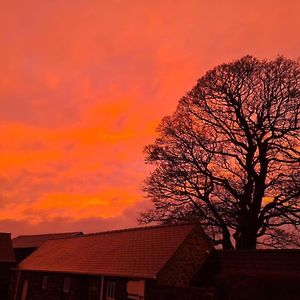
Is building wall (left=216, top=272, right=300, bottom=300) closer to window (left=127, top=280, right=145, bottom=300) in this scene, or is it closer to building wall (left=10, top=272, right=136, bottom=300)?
window (left=127, top=280, right=145, bottom=300)

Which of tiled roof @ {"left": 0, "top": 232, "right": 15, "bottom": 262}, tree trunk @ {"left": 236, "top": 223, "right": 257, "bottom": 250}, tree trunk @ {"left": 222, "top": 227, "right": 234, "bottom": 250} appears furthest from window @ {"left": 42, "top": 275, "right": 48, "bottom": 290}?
tree trunk @ {"left": 236, "top": 223, "right": 257, "bottom": 250}

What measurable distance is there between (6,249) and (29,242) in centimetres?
1294

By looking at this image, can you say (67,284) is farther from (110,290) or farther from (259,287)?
(259,287)

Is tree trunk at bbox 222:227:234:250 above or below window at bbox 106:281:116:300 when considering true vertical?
above

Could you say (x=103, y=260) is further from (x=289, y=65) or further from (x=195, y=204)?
(x=289, y=65)

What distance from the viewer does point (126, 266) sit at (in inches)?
840

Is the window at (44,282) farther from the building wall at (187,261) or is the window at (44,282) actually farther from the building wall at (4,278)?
the building wall at (187,261)

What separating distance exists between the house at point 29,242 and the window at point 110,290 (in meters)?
29.8

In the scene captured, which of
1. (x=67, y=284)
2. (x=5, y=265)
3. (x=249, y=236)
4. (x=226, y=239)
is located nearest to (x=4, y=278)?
(x=5, y=265)

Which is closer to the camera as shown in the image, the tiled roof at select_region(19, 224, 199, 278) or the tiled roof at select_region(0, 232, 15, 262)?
the tiled roof at select_region(19, 224, 199, 278)

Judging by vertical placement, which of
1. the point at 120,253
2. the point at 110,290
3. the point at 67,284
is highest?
the point at 120,253

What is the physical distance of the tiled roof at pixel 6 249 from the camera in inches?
1607

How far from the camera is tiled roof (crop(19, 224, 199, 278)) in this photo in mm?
20578

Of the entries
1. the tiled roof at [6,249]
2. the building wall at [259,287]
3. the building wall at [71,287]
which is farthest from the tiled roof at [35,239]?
the building wall at [259,287]
